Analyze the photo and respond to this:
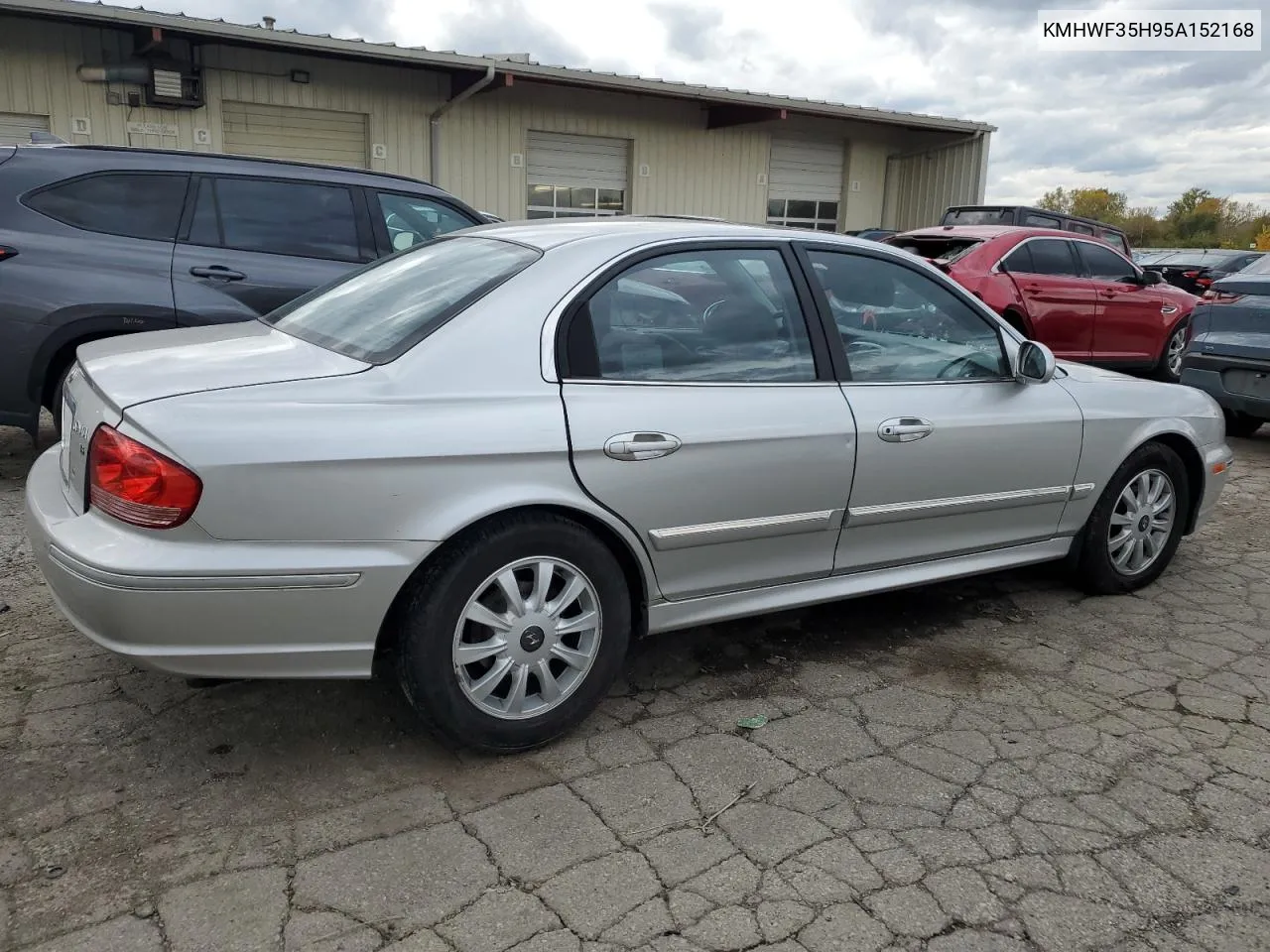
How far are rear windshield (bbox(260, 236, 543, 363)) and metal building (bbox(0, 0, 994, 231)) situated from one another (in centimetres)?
687

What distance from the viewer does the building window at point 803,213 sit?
17.3 m

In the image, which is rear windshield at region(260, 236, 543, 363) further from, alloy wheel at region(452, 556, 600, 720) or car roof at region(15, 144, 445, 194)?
car roof at region(15, 144, 445, 194)

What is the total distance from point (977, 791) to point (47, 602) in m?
3.42

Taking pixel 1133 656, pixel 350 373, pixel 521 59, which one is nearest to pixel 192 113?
pixel 521 59

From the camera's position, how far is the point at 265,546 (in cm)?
251

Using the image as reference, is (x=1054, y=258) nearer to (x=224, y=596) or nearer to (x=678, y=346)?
(x=678, y=346)

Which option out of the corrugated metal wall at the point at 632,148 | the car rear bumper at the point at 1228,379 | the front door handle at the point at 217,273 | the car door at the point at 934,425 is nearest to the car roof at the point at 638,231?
the car door at the point at 934,425

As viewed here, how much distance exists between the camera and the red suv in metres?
9.06

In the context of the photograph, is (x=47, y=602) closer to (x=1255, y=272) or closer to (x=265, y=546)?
(x=265, y=546)

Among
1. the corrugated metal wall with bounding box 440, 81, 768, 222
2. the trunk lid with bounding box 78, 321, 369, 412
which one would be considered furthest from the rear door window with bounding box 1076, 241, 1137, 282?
the trunk lid with bounding box 78, 321, 369, 412

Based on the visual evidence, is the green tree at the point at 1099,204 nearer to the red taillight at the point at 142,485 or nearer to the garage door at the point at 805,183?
the garage door at the point at 805,183

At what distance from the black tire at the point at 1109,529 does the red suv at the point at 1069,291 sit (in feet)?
15.3

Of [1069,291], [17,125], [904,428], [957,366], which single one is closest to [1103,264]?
[1069,291]

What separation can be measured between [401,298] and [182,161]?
3274mm
